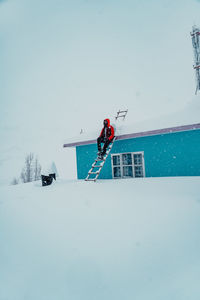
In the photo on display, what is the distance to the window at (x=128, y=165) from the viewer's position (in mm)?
8992

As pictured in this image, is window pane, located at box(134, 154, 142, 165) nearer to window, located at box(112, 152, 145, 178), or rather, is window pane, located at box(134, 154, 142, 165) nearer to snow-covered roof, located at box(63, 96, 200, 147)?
window, located at box(112, 152, 145, 178)

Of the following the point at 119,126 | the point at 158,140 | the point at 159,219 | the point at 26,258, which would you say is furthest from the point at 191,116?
the point at 26,258

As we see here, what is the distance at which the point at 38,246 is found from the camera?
2457 mm

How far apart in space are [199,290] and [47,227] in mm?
2216

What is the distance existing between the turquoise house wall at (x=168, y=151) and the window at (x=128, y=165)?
0.25 meters

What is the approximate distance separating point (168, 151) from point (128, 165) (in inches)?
80.5

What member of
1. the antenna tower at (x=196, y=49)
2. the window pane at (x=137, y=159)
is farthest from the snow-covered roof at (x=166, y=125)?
the antenna tower at (x=196, y=49)

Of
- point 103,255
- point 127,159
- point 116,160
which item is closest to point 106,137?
point 116,160

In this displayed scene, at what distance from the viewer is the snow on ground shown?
5.79 ft

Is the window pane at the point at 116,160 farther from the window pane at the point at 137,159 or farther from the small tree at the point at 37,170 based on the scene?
the small tree at the point at 37,170

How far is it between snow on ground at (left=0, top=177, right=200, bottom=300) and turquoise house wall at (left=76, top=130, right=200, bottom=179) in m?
4.63

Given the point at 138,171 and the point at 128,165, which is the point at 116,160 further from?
the point at 138,171

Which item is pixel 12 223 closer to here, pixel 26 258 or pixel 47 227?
pixel 47 227

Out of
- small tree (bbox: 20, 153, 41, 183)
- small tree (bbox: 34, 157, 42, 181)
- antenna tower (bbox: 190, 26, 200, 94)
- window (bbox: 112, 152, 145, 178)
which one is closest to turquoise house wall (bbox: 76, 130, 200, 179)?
window (bbox: 112, 152, 145, 178)
